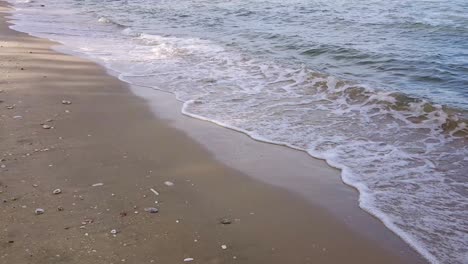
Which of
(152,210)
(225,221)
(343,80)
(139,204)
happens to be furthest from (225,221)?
(343,80)

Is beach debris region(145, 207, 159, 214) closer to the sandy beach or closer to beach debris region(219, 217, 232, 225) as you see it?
the sandy beach

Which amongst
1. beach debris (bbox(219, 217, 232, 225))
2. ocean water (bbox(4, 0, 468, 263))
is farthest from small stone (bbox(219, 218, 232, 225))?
ocean water (bbox(4, 0, 468, 263))

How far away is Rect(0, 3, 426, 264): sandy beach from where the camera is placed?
12.3ft

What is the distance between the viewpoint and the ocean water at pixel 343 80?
4.97 meters

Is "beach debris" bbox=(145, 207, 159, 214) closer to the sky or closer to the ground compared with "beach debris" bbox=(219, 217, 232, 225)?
closer to the sky

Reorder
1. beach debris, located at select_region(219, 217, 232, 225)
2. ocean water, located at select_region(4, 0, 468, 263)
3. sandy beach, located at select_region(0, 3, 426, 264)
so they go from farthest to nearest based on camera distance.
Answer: ocean water, located at select_region(4, 0, 468, 263), beach debris, located at select_region(219, 217, 232, 225), sandy beach, located at select_region(0, 3, 426, 264)

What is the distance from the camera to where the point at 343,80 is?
9.12m

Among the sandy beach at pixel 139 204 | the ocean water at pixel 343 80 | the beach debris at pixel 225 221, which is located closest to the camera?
the sandy beach at pixel 139 204

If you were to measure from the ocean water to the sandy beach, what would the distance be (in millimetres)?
648

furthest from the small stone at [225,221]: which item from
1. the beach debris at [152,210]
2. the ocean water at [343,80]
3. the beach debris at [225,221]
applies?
the ocean water at [343,80]

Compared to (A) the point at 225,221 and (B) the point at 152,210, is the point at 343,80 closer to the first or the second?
(A) the point at 225,221

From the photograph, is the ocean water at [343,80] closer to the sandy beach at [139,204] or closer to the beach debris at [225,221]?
the sandy beach at [139,204]

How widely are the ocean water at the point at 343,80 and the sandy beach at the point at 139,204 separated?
648 millimetres

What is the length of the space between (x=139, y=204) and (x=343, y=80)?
18.8 feet
